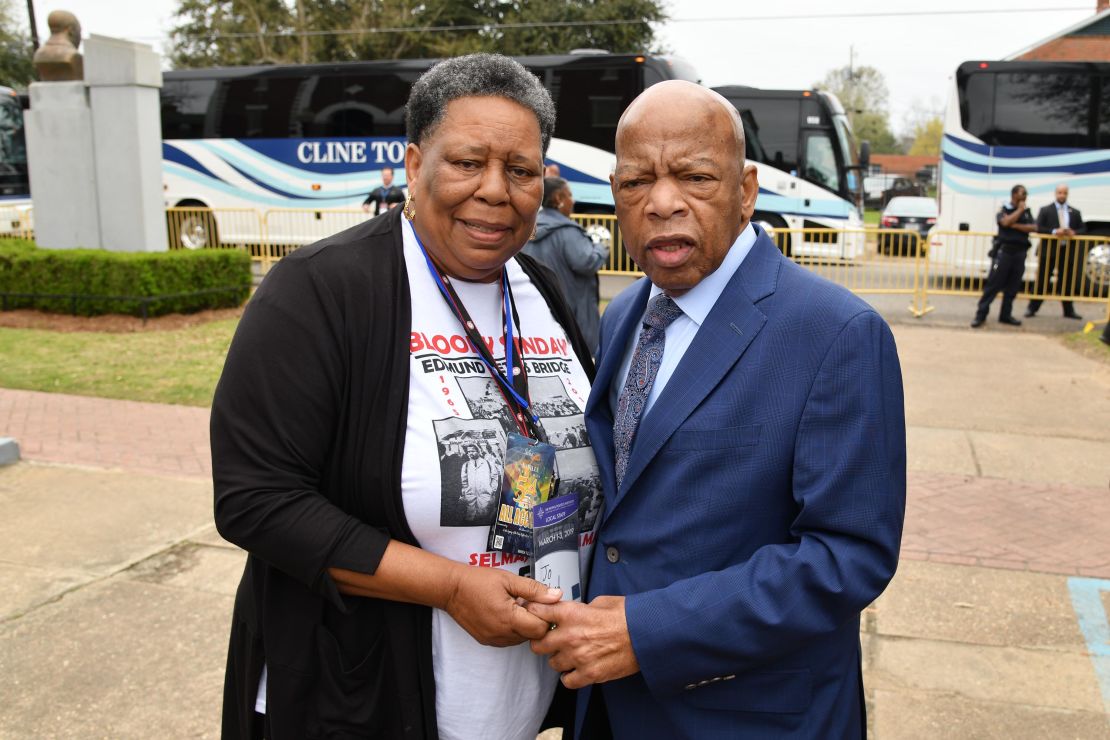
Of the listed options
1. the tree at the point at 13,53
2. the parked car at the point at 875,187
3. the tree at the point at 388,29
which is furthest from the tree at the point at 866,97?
the tree at the point at 13,53

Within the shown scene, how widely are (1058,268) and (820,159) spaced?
4.85m

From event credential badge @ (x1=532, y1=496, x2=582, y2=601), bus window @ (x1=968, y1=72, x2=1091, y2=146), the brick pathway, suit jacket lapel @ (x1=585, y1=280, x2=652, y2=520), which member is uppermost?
bus window @ (x1=968, y1=72, x2=1091, y2=146)

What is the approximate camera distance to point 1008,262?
486 inches

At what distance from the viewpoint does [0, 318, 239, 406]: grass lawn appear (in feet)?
26.0

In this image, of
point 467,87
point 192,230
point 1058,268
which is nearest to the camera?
point 467,87

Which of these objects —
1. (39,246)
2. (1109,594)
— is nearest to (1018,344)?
(1109,594)

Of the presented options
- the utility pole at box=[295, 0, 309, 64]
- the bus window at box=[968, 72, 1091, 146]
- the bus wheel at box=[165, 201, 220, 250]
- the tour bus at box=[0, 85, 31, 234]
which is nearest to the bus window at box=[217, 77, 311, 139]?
the bus wheel at box=[165, 201, 220, 250]

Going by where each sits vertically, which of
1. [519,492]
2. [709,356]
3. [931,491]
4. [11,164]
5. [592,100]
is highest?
[592,100]

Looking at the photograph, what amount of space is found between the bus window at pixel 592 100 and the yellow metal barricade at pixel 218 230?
249 inches

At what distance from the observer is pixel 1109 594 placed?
421cm

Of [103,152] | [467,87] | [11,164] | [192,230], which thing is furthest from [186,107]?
[467,87]

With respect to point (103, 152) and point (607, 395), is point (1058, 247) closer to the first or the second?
point (103, 152)

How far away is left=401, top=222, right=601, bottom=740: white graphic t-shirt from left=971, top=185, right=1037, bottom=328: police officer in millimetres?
11868

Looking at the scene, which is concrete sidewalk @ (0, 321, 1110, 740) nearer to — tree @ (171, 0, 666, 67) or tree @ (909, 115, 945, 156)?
tree @ (171, 0, 666, 67)
